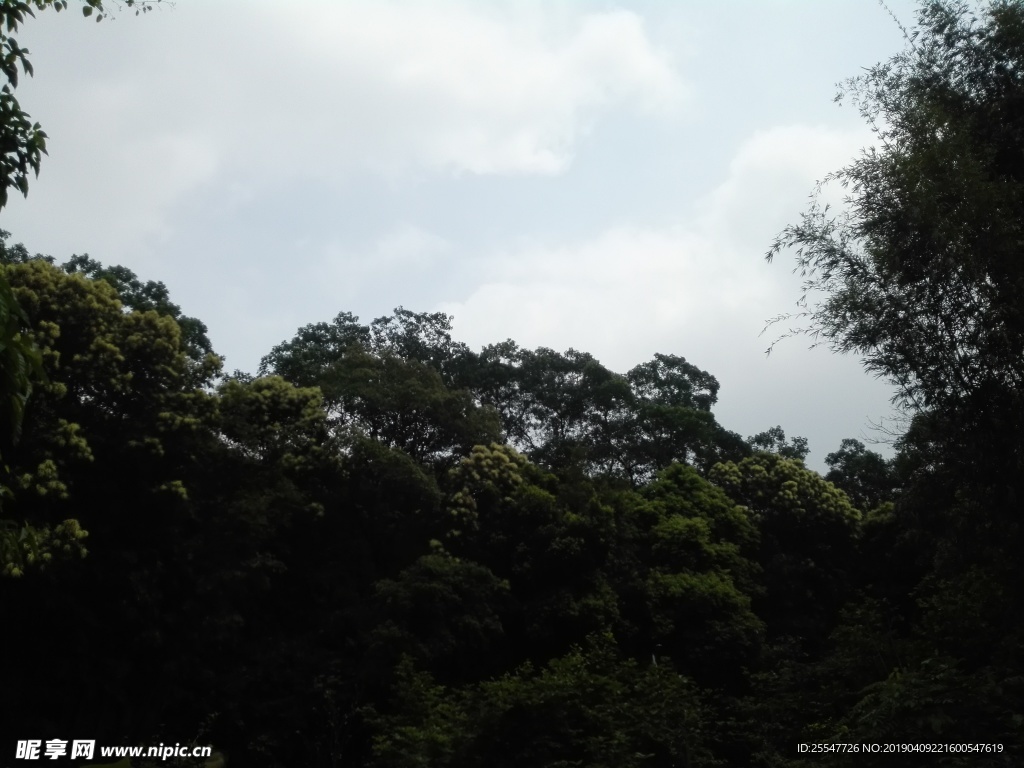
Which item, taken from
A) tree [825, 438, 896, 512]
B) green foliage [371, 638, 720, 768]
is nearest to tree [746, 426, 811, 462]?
tree [825, 438, 896, 512]

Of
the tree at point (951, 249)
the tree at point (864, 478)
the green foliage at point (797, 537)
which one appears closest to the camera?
the tree at point (951, 249)

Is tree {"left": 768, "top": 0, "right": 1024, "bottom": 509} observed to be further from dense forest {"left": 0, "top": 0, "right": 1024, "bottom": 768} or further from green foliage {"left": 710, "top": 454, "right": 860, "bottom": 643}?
green foliage {"left": 710, "top": 454, "right": 860, "bottom": 643}

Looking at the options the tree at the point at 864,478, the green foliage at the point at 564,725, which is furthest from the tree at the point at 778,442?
the green foliage at the point at 564,725

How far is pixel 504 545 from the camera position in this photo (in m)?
16.2

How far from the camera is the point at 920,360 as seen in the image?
7.70 metres

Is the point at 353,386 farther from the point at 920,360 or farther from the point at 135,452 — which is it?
the point at 920,360

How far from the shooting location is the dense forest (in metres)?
7.53

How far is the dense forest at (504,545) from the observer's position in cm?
753

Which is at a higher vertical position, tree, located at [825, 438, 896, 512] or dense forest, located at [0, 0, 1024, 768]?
tree, located at [825, 438, 896, 512]

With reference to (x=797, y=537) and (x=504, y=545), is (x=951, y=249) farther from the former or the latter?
(x=797, y=537)

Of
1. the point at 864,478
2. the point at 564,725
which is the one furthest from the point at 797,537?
the point at 564,725

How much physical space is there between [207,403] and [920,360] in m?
9.47

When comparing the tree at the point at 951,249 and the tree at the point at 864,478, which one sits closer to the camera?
the tree at the point at 951,249

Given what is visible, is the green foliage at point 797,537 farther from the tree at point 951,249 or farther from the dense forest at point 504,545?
the tree at point 951,249
